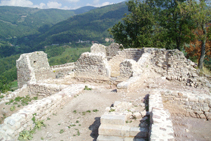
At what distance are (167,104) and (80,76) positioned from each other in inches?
235

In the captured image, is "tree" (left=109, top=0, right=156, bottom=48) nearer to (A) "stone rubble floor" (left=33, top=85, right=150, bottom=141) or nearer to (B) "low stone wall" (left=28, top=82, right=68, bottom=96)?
(B) "low stone wall" (left=28, top=82, right=68, bottom=96)

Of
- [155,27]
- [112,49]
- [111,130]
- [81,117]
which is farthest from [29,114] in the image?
[155,27]

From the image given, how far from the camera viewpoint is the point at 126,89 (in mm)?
7719

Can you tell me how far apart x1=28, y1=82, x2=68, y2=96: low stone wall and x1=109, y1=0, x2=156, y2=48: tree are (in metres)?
14.9

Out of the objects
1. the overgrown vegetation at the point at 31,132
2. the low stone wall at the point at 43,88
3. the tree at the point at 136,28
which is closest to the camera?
the overgrown vegetation at the point at 31,132

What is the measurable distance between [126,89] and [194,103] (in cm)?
265

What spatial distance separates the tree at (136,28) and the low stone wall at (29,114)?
1648cm

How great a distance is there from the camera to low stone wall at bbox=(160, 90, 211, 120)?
6.35m

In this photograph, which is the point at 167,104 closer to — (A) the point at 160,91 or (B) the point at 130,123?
(A) the point at 160,91

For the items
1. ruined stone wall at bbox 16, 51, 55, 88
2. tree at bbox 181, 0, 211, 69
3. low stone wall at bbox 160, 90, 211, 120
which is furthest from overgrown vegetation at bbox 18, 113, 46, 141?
tree at bbox 181, 0, 211, 69

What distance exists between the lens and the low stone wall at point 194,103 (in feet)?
20.8

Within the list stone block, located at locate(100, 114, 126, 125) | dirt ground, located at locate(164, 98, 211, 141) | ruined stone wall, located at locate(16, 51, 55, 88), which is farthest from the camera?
ruined stone wall, located at locate(16, 51, 55, 88)

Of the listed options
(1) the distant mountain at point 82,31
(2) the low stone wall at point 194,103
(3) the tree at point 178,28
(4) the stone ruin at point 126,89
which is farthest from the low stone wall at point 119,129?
(1) the distant mountain at point 82,31

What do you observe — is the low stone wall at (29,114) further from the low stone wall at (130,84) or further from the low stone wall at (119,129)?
the low stone wall at (119,129)
